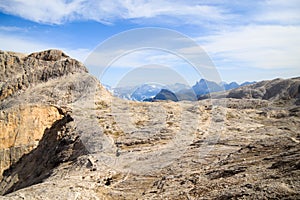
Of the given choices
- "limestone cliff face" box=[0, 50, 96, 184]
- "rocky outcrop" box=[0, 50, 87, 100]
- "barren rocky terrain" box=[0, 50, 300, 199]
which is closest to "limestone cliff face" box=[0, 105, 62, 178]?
"limestone cliff face" box=[0, 50, 96, 184]

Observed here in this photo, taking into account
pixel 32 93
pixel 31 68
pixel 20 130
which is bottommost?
pixel 20 130

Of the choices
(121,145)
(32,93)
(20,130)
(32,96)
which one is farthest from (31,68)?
(121,145)

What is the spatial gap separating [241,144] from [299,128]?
10.1 metres

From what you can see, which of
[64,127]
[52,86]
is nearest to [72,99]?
[52,86]

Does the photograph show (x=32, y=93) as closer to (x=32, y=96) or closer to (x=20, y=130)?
(x=32, y=96)

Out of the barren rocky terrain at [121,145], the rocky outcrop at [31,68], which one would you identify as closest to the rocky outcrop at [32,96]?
the rocky outcrop at [31,68]

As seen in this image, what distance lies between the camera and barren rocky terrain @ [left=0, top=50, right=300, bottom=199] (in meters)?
14.2

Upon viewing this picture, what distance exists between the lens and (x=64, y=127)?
1268 inches

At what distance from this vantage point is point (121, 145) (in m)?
26.9

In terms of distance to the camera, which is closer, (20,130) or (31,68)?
(20,130)

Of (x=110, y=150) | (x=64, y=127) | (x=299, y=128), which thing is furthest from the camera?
(x=64, y=127)

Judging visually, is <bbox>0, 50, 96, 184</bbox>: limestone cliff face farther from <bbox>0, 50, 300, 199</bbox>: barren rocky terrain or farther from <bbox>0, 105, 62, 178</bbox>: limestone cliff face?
<bbox>0, 50, 300, 199</bbox>: barren rocky terrain

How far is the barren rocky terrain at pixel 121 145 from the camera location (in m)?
14.2

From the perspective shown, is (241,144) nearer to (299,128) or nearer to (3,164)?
(299,128)
